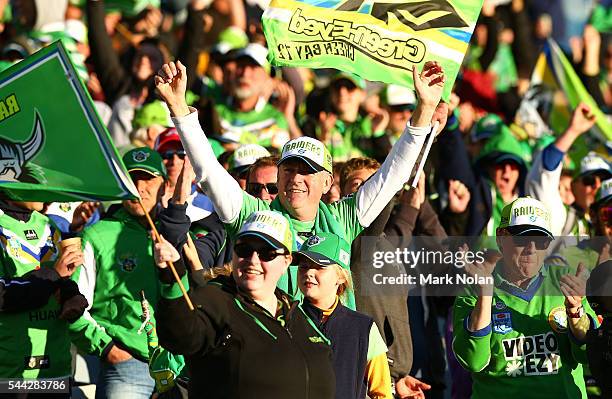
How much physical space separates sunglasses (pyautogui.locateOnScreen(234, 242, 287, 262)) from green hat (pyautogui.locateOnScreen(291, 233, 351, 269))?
0.82 meters

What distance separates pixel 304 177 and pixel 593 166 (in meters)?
4.39

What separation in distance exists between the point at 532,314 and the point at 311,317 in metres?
1.49

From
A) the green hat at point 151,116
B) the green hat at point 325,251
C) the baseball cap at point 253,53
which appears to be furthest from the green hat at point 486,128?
the green hat at point 325,251

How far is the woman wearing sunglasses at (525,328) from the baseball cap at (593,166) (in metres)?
3.45

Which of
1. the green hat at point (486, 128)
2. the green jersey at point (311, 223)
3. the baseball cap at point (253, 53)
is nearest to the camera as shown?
the green jersey at point (311, 223)

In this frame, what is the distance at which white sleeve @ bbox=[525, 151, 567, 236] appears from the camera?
1034cm

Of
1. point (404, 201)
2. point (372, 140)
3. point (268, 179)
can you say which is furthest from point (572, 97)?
point (268, 179)

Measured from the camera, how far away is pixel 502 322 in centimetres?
745

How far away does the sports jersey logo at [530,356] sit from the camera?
24.4 ft

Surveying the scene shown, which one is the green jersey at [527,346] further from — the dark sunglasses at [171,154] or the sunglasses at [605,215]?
the dark sunglasses at [171,154]

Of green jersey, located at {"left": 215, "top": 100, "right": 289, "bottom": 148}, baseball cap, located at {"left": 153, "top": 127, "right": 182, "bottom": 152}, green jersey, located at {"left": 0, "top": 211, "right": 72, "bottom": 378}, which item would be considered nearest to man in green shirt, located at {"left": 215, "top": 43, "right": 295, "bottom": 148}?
green jersey, located at {"left": 215, "top": 100, "right": 289, "bottom": 148}

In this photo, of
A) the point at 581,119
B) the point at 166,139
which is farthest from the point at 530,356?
the point at 581,119

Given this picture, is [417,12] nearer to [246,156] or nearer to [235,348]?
[246,156]

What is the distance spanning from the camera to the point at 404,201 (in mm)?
9023
